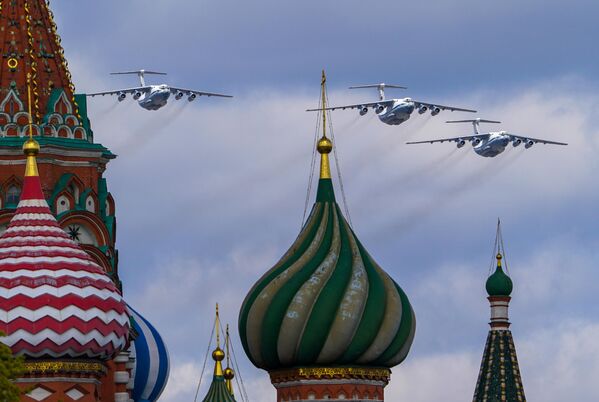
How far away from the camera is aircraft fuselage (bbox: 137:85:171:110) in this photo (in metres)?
111

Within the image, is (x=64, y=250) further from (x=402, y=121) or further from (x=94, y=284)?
(x=402, y=121)

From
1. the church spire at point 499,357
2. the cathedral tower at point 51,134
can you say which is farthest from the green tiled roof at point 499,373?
the cathedral tower at point 51,134

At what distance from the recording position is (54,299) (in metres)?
84.0

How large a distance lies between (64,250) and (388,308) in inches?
340

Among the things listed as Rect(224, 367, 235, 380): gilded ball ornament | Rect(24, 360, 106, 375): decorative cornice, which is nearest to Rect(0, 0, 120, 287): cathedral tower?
Rect(224, 367, 235, 380): gilded ball ornament

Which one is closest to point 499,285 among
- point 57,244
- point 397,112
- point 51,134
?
point 51,134

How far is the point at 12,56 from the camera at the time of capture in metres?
93.7

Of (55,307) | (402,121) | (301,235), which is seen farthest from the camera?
(402,121)

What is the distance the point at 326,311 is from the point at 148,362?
9313 mm

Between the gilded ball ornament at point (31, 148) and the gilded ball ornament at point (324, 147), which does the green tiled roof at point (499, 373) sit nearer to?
the gilded ball ornament at point (324, 147)

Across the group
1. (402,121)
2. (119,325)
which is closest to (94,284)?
(119,325)

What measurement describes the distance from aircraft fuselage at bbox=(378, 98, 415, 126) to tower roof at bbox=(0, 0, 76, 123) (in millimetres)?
22960

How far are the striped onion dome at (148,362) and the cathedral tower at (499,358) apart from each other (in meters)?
9.06

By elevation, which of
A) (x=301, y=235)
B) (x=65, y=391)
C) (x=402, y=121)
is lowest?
(x=65, y=391)
